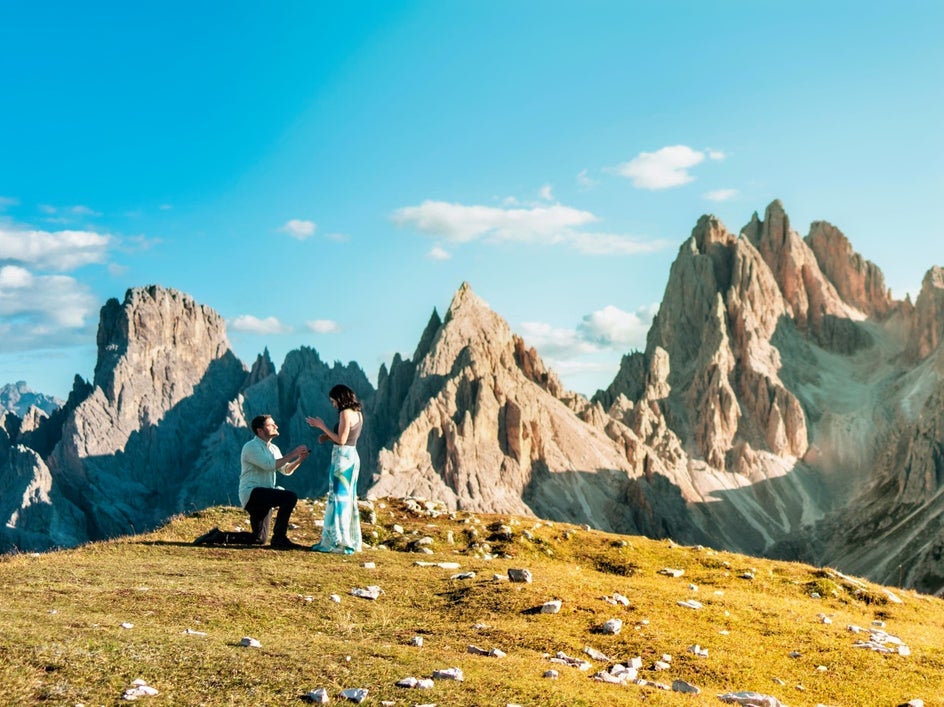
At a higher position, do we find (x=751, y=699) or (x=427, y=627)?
(x=427, y=627)

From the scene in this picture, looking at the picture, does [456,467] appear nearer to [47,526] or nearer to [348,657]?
[47,526]

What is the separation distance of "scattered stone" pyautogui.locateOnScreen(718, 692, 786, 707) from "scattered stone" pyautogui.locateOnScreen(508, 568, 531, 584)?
666cm

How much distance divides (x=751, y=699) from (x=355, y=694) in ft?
18.8

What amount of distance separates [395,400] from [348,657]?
175m

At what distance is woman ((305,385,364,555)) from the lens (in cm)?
2059

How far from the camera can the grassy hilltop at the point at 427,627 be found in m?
11.5

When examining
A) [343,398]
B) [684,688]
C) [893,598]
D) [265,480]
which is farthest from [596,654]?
[893,598]

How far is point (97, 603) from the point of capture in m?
15.4

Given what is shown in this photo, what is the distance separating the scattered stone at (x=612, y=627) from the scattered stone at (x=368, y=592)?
4534 mm

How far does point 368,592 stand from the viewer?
17.6m

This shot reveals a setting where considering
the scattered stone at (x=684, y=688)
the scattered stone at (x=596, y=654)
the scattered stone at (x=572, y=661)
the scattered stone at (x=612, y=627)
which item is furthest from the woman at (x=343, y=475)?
the scattered stone at (x=684, y=688)

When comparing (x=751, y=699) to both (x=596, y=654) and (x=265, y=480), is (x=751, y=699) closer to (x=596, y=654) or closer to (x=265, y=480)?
(x=596, y=654)

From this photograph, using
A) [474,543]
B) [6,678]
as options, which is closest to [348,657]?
[6,678]

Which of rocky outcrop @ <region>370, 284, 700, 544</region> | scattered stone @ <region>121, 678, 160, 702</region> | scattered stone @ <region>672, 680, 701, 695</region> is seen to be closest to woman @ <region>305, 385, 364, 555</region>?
scattered stone @ <region>121, 678, 160, 702</region>
